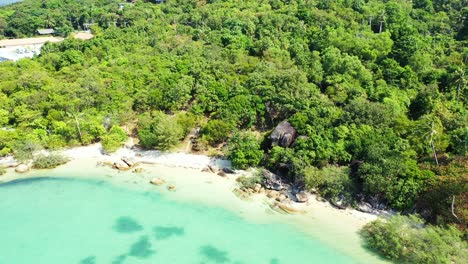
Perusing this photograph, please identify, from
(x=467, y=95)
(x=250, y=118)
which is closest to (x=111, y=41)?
(x=250, y=118)

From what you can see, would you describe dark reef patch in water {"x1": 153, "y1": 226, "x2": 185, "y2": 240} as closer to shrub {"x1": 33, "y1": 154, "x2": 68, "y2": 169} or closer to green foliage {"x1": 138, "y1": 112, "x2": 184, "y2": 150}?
green foliage {"x1": 138, "y1": 112, "x2": 184, "y2": 150}

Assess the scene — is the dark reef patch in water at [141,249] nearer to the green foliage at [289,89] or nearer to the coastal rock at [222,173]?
the coastal rock at [222,173]

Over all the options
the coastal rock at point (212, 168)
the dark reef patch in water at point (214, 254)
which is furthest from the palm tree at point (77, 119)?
the dark reef patch in water at point (214, 254)

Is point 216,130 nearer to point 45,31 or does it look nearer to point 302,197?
point 302,197

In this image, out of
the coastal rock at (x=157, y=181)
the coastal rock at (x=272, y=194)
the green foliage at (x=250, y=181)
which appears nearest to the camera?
the coastal rock at (x=272, y=194)

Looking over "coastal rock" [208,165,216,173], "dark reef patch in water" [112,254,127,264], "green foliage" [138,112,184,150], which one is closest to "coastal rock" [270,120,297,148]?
"coastal rock" [208,165,216,173]

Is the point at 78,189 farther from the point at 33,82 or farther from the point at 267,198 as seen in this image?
the point at 33,82
